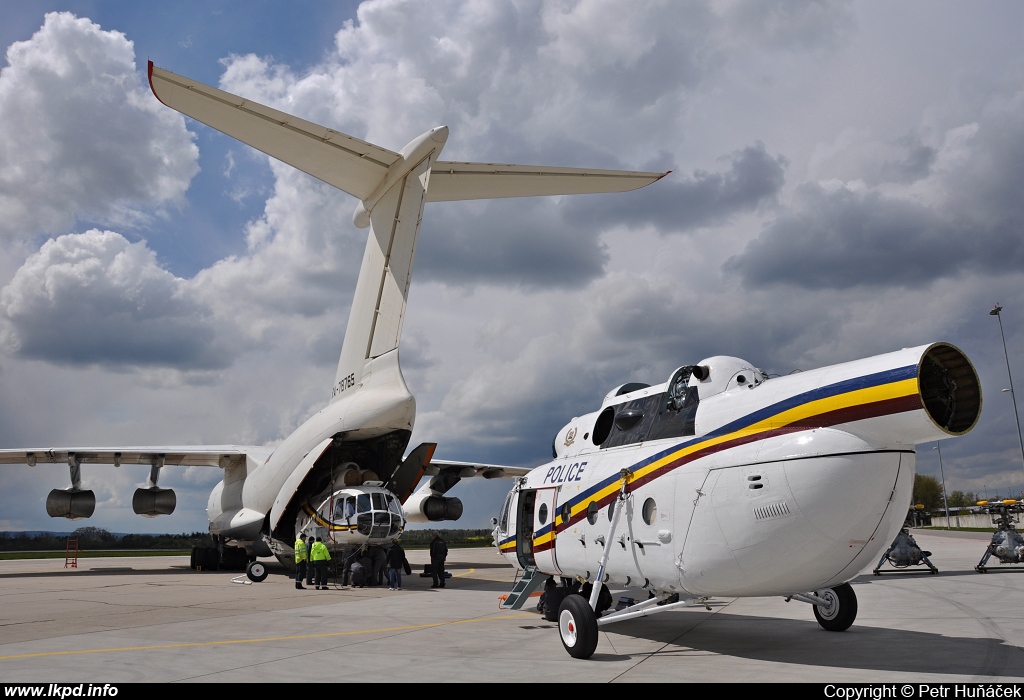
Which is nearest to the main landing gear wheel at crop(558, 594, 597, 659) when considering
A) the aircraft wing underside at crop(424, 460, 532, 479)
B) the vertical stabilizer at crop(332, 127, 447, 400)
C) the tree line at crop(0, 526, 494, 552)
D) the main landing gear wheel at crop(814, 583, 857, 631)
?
the main landing gear wheel at crop(814, 583, 857, 631)

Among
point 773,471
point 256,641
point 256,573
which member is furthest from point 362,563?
point 773,471

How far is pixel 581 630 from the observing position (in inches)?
334

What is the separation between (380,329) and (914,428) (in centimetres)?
1609

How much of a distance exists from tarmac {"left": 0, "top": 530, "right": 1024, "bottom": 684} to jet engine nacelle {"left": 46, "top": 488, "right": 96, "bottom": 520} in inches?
316

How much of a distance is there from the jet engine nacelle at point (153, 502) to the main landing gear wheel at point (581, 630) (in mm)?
23158

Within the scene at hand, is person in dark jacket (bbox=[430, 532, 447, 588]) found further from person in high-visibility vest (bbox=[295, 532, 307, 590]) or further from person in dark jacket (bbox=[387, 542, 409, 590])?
person in high-visibility vest (bbox=[295, 532, 307, 590])

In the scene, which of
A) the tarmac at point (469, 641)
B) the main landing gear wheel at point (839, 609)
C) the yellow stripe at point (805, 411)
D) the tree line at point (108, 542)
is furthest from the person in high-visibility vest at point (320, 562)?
the tree line at point (108, 542)

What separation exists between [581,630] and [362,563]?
1290 centimetres

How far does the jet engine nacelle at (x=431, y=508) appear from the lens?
89.5ft

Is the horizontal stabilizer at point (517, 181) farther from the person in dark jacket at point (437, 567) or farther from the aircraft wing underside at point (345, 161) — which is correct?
the person in dark jacket at point (437, 567)

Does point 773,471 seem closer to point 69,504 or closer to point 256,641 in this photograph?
point 256,641

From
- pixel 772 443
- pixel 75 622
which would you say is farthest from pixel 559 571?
pixel 75 622

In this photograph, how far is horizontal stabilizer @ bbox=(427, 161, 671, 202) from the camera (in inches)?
801
